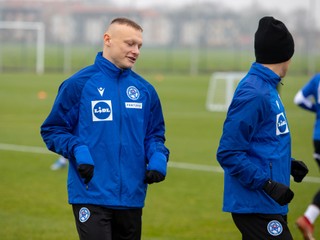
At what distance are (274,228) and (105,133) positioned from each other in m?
1.28

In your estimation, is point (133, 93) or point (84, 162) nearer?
point (84, 162)

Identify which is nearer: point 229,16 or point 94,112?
point 94,112

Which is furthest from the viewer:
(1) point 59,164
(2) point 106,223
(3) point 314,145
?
(1) point 59,164

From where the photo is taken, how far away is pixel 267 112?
18.0 feet

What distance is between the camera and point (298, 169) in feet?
19.6

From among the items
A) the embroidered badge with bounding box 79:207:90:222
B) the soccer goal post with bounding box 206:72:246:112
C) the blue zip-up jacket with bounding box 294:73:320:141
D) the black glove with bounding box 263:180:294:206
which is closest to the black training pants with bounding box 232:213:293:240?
the black glove with bounding box 263:180:294:206

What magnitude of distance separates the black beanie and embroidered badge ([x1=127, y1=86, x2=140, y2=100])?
2.78 feet

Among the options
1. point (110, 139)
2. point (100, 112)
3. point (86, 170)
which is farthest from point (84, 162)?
point (100, 112)

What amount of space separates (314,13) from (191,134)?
33782 mm

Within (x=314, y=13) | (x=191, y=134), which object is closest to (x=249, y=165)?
(x=191, y=134)

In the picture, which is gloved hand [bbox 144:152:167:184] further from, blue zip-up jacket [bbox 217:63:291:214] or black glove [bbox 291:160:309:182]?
black glove [bbox 291:160:309:182]

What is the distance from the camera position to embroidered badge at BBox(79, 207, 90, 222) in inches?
222

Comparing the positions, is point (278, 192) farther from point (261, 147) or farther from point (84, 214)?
point (84, 214)

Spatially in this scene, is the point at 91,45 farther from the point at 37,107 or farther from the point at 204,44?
the point at 37,107
